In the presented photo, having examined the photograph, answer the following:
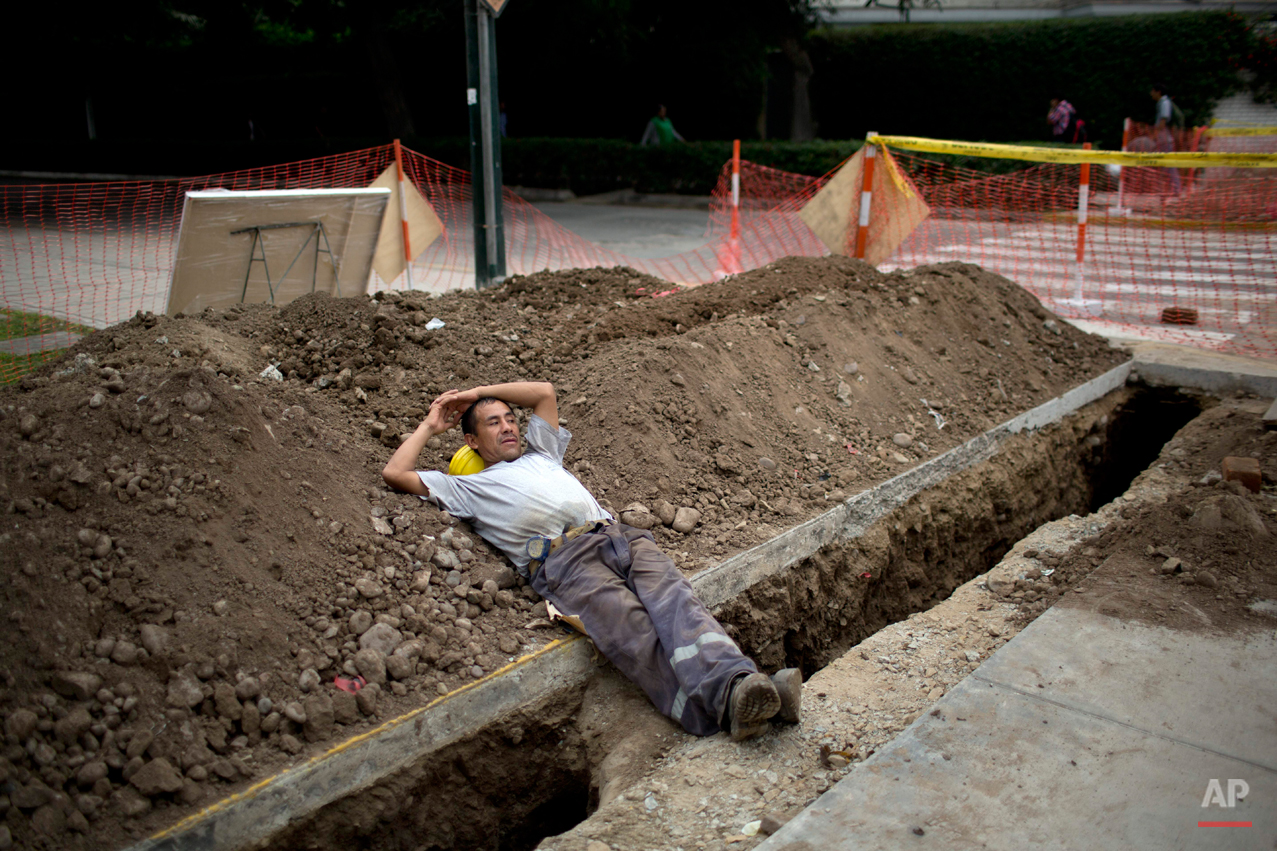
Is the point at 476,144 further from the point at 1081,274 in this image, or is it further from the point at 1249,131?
the point at 1249,131

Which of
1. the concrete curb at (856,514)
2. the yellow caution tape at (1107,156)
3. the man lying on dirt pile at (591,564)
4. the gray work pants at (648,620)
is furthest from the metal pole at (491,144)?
the gray work pants at (648,620)

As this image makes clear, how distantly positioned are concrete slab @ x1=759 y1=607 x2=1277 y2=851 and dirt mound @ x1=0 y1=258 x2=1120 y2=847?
1351 millimetres

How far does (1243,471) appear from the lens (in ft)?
16.4

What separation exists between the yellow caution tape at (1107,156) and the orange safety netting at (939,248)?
579mm

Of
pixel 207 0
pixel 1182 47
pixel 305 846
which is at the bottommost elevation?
pixel 305 846

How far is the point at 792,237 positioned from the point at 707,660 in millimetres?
9127

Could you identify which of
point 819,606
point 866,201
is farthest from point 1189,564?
point 866,201

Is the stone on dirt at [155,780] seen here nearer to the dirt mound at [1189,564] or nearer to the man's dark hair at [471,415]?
the man's dark hair at [471,415]

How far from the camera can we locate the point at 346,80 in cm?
2652

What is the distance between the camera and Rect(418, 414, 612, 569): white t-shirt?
3.79 meters

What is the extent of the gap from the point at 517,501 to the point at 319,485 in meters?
0.83

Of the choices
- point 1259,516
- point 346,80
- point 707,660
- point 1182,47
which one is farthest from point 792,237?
point 346,80

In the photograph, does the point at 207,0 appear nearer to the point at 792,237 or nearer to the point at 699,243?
the point at 699,243

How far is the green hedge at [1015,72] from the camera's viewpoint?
19.1m
